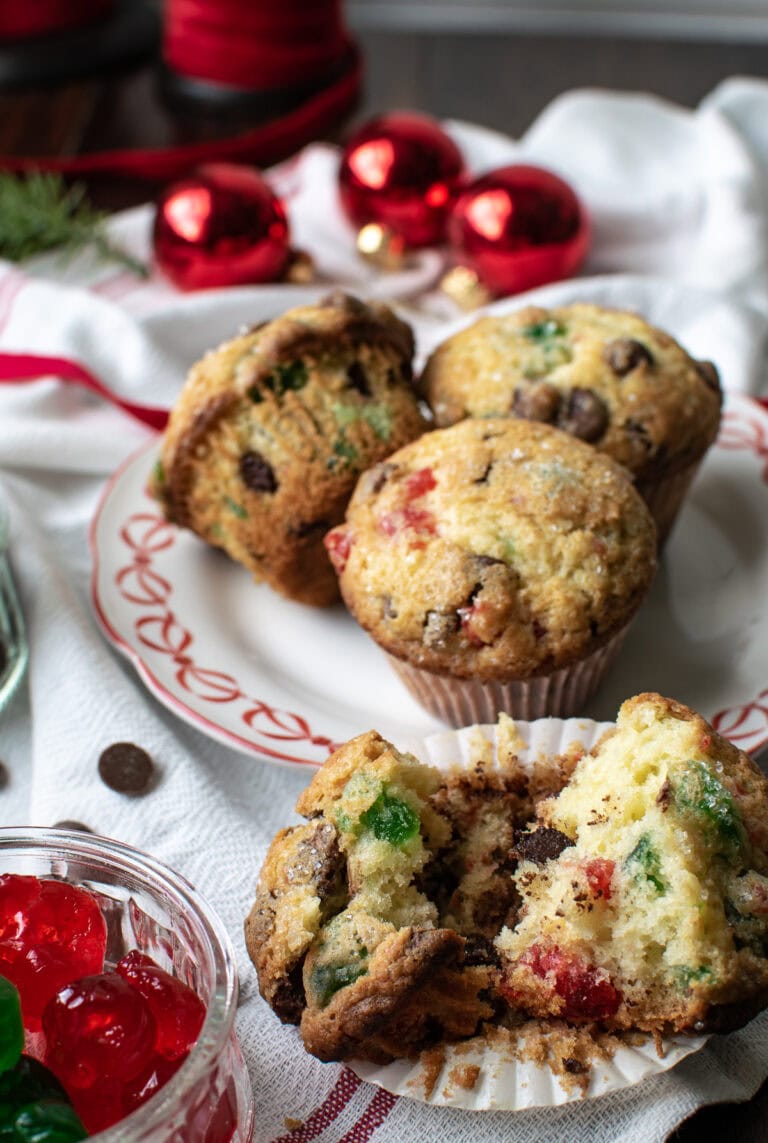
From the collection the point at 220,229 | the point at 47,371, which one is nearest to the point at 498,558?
the point at 47,371

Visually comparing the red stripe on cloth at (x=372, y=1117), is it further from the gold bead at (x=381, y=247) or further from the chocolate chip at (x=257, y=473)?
the gold bead at (x=381, y=247)

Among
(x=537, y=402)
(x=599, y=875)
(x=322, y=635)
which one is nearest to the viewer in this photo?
(x=599, y=875)

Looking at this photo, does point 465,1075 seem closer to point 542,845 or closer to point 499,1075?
point 499,1075

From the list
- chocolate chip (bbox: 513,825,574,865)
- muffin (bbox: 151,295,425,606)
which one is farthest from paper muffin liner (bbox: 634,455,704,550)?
chocolate chip (bbox: 513,825,574,865)

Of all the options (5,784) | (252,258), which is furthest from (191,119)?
(5,784)

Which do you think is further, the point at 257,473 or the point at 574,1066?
the point at 257,473

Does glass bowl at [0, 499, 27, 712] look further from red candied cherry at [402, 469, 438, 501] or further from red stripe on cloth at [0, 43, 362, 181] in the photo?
red stripe on cloth at [0, 43, 362, 181]
